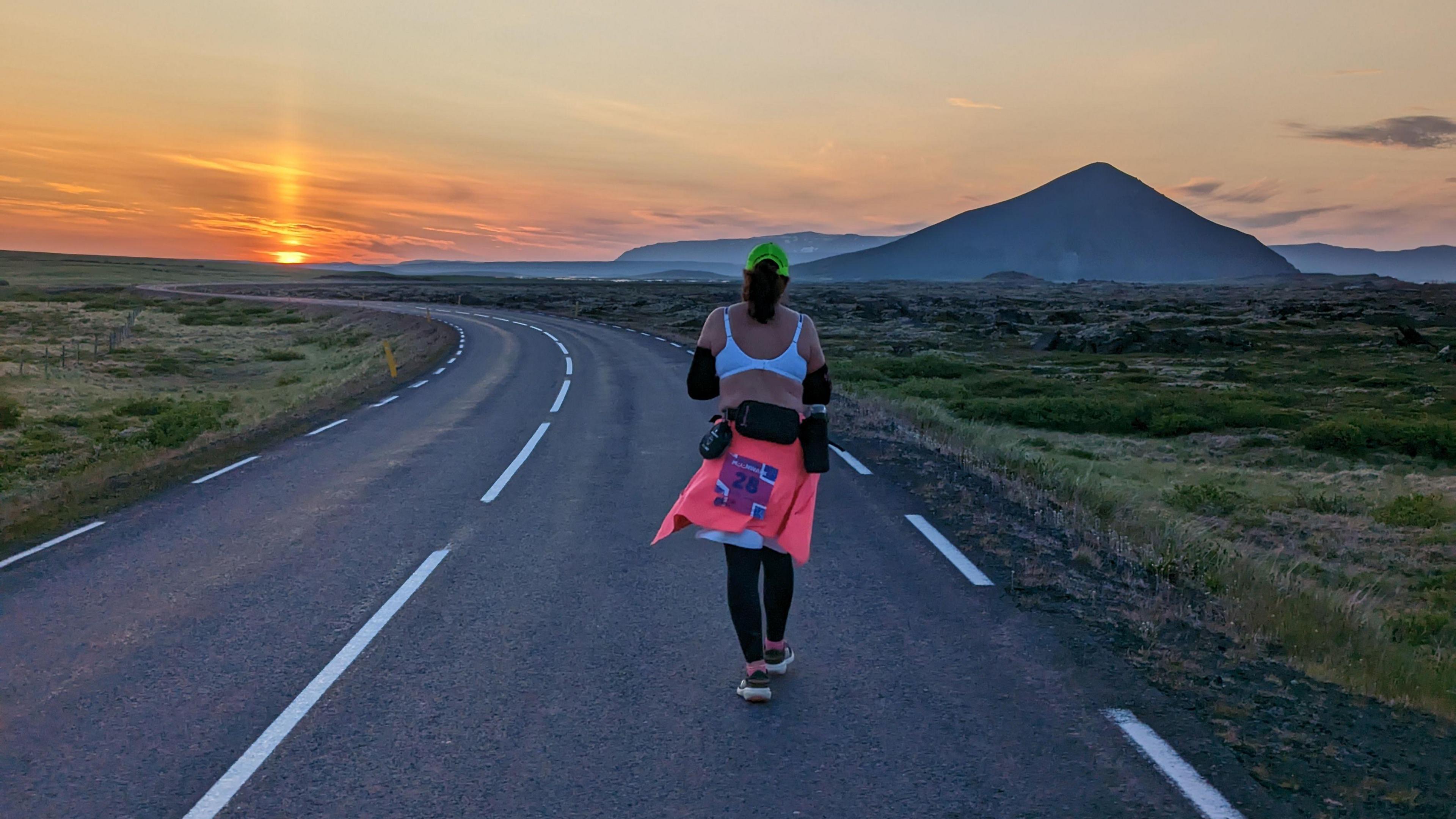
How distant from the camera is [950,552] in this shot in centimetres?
719

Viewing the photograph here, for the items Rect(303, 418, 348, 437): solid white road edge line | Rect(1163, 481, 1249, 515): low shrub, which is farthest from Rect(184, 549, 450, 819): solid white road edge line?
Rect(1163, 481, 1249, 515): low shrub

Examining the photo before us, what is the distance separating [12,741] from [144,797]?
111 cm

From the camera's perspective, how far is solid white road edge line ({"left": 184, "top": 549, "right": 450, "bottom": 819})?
3672mm

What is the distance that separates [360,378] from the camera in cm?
2402

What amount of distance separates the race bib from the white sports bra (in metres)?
0.45

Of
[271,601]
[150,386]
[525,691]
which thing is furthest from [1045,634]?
[150,386]

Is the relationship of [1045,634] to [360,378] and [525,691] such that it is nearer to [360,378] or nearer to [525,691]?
[525,691]

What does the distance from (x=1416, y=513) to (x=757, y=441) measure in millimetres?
11497

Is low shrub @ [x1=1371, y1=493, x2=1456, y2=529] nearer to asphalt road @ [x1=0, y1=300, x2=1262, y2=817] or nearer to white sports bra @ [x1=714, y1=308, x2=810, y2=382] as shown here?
asphalt road @ [x1=0, y1=300, x2=1262, y2=817]

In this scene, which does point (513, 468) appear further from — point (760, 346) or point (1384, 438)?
point (1384, 438)

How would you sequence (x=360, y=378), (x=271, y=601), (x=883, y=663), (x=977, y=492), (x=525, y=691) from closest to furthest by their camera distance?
(x=525, y=691) → (x=883, y=663) → (x=271, y=601) → (x=977, y=492) → (x=360, y=378)

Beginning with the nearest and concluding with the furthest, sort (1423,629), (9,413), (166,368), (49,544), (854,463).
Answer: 1. (1423,629)
2. (49,544)
3. (854,463)
4. (9,413)
5. (166,368)

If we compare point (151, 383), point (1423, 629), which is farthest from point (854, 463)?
point (151, 383)

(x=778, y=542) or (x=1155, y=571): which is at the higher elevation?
(x=778, y=542)
